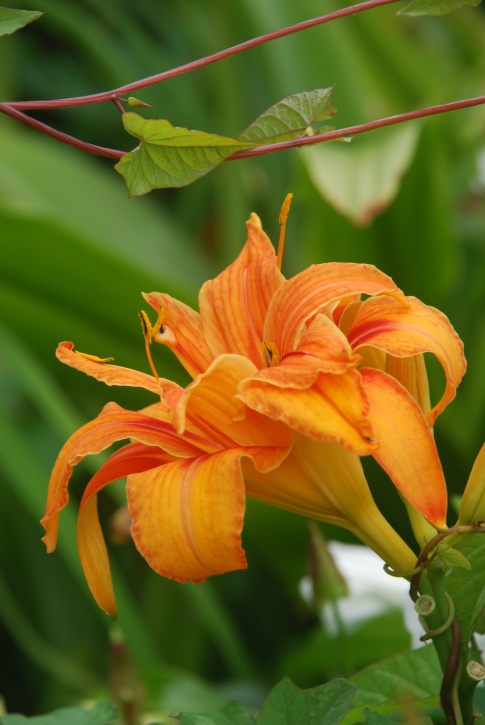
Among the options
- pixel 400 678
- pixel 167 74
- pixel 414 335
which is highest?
pixel 167 74

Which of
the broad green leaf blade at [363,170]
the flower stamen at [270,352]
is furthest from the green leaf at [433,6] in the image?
the broad green leaf blade at [363,170]

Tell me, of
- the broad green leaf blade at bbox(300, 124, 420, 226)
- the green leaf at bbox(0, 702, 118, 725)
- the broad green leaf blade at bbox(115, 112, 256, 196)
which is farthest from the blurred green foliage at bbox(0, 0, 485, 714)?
the broad green leaf blade at bbox(115, 112, 256, 196)

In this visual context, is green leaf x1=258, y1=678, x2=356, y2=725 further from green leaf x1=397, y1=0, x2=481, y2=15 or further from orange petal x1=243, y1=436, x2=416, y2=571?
green leaf x1=397, y1=0, x2=481, y2=15

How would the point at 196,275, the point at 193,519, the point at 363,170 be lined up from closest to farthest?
the point at 193,519 < the point at 363,170 < the point at 196,275

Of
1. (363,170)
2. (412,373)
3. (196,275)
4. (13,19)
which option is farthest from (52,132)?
(196,275)

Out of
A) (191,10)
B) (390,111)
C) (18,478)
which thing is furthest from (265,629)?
(191,10)

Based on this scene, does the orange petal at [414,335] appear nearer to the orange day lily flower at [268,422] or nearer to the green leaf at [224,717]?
the orange day lily flower at [268,422]

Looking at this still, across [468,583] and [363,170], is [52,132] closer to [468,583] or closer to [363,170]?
[468,583]
